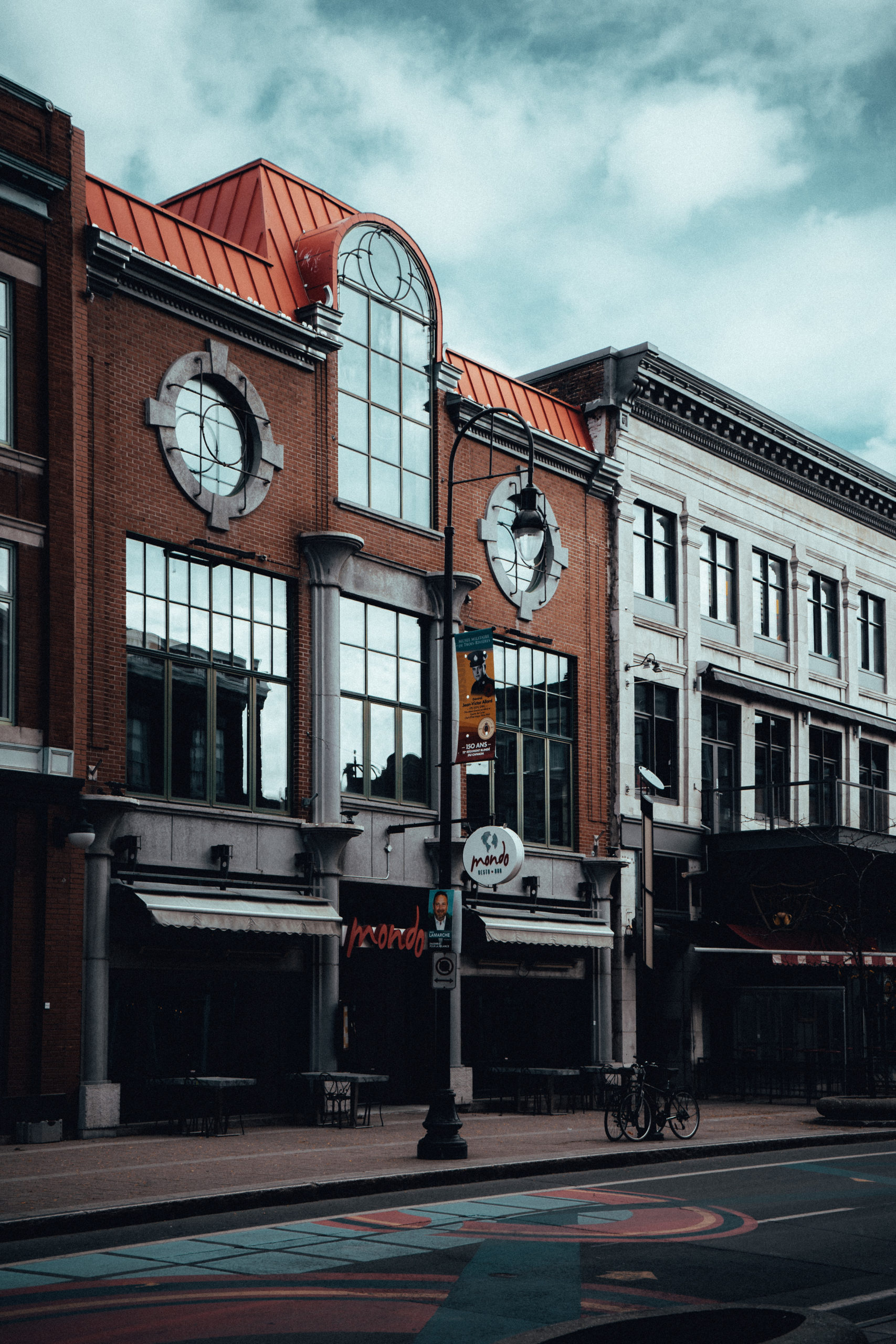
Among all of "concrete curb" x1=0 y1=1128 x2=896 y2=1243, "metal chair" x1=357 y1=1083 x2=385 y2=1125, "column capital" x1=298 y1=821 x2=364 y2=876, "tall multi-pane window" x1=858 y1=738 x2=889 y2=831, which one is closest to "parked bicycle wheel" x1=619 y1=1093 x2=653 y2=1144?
"concrete curb" x1=0 y1=1128 x2=896 y2=1243

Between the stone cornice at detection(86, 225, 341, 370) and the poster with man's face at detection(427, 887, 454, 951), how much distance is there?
996 cm

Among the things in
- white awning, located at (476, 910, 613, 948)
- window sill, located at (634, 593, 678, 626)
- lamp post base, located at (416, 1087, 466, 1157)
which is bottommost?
lamp post base, located at (416, 1087, 466, 1157)

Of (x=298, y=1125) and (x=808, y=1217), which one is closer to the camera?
(x=808, y=1217)

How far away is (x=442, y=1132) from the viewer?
1686 centimetres

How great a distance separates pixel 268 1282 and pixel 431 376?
19.4 meters

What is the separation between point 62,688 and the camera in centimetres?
1947

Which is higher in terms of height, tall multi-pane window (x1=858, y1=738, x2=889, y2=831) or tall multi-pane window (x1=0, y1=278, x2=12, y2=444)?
tall multi-pane window (x1=0, y1=278, x2=12, y2=444)

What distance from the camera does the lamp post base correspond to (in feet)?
54.8

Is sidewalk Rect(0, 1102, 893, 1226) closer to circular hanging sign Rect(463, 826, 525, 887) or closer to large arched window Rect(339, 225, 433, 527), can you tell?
circular hanging sign Rect(463, 826, 525, 887)

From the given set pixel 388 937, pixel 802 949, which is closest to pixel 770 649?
pixel 802 949

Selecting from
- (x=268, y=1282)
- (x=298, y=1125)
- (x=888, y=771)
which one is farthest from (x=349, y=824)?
(x=888, y=771)

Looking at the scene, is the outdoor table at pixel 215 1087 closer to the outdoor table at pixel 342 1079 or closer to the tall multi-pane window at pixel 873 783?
the outdoor table at pixel 342 1079

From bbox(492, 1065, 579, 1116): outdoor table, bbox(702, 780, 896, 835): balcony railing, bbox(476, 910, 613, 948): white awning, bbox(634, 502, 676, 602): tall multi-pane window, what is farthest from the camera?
bbox(702, 780, 896, 835): balcony railing

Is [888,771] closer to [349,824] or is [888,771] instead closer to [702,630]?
[702,630]
